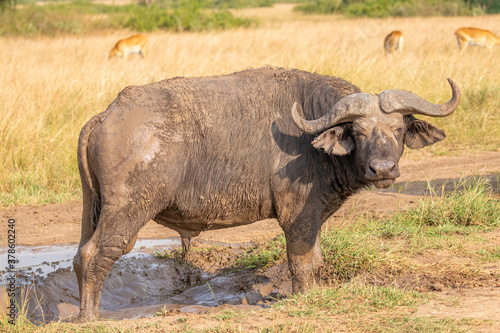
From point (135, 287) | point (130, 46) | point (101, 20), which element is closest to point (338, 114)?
point (135, 287)

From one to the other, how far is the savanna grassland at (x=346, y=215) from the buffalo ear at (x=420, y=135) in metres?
1.15

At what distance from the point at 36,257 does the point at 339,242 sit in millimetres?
3312

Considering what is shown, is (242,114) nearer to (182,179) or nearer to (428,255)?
(182,179)

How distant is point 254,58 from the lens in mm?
13844

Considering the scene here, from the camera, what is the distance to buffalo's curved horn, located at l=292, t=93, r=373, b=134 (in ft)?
14.4

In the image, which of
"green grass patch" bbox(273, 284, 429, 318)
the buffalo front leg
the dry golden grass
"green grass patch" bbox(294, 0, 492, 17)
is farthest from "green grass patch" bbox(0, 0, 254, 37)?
"green grass patch" bbox(273, 284, 429, 318)

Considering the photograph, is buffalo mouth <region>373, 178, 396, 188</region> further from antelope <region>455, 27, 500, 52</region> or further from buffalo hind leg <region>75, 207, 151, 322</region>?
antelope <region>455, 27, 500, 52</region>

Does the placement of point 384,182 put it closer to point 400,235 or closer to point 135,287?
point 400,235

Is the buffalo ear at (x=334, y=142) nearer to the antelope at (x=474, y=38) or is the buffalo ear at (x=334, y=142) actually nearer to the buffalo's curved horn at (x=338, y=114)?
the buffalo's curved horn at (x=338, y=114)

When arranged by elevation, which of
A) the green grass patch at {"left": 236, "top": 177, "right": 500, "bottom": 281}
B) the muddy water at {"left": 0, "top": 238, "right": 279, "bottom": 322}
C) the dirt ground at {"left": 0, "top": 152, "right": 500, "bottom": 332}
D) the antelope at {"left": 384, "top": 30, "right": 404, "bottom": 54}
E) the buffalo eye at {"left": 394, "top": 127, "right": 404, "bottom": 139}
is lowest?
the muddy water at {"left": 0, "top": 238, "right": 279, "bottom": 322}

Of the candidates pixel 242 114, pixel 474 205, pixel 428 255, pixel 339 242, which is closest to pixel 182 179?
pixel 242 114

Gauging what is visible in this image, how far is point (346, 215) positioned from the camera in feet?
23.0

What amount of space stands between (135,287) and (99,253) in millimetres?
1531

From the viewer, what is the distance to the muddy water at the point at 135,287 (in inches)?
216
